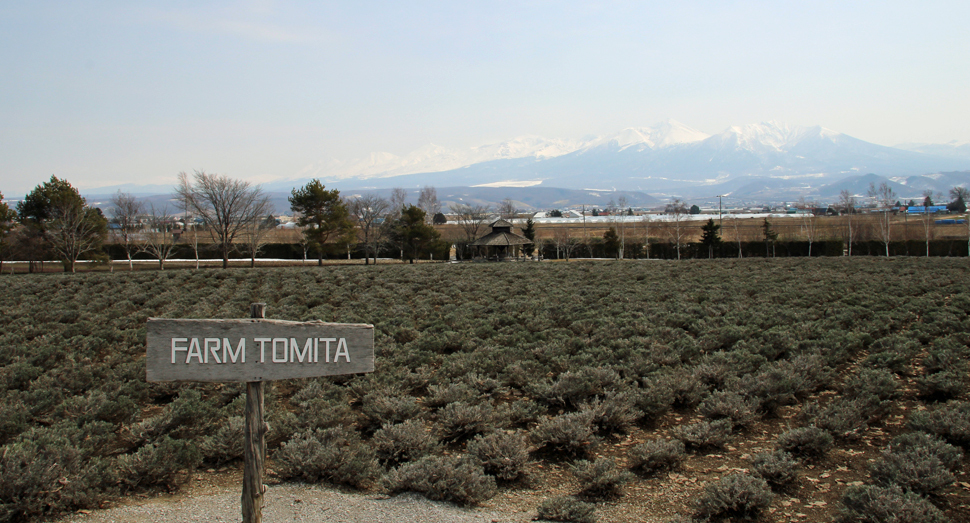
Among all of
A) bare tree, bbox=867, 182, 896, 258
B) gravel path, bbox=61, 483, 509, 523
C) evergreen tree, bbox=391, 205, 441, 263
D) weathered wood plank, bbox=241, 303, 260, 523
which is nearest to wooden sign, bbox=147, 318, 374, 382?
weathered wood plank, bbox=241, 303, 260, 523

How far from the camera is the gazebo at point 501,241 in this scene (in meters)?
48.8

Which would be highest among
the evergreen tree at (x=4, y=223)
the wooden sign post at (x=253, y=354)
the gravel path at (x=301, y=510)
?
the evergreen tree at (x=4, y=223)

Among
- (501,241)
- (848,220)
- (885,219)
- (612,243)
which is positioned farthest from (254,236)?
(848,220)

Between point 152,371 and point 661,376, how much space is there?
23.4ft

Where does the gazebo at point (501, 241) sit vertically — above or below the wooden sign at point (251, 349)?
above

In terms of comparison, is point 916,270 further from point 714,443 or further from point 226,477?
point 226,477

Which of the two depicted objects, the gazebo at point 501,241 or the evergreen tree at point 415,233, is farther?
the evergreen tree at point 415,233

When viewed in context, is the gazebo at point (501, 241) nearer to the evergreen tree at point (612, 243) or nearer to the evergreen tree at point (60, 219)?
the evergreen tree at point (612, 243)

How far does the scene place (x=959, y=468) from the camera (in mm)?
5746

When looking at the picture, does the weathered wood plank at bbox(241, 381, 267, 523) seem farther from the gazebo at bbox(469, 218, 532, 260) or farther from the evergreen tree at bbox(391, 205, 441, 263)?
the evergreen tree at bbox(391, 205, 441, 263)

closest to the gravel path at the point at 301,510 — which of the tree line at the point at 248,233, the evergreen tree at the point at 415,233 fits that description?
Result: the tree line at the point at 248,233


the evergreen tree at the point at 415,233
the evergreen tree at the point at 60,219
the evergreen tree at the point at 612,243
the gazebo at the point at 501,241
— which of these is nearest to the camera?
the evergreen tree at the point at 60,219

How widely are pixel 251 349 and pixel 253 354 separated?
0.13ft

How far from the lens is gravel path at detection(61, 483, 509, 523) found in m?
4.79
